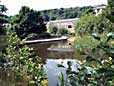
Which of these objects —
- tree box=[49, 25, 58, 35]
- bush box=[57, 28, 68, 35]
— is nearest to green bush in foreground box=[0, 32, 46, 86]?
bush box=[57, 28, 68, 35]

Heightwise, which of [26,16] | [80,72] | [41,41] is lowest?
[41,41]

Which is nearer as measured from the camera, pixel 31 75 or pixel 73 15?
pixel 31 75

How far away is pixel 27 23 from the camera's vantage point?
3081 centimetres

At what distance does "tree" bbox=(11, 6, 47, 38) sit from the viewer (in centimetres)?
2975

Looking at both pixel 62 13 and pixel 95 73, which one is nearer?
pixel 95 73

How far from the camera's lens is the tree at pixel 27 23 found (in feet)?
97.6

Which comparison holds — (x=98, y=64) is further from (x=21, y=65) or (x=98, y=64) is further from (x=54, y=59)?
(x=54, y=59)

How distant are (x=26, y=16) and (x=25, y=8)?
1.81 meters

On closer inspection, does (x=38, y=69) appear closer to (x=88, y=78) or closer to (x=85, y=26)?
(x=88, y=78)

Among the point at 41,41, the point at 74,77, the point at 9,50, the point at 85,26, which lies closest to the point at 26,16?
the point at 41,41

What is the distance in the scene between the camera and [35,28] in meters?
31.7

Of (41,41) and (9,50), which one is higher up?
(9,50)

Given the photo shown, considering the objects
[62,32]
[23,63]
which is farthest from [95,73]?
[62,32]

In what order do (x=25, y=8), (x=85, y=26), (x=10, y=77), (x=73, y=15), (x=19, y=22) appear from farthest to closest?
1. (x=73, y=15)
2. (x=25, y=8)
3. (x=19, y=22)
4. (x=85, y=26)
5. (x=10, y=77)
